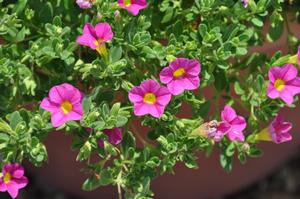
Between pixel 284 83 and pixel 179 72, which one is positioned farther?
pixel 284 83

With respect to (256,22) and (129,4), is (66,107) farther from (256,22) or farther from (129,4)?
(256,22)

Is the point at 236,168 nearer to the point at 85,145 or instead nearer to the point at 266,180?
the point at 266,180

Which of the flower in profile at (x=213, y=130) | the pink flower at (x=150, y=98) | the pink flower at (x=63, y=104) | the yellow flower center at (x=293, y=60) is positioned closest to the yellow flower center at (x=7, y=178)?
the pink flower at (x=63, y=104)

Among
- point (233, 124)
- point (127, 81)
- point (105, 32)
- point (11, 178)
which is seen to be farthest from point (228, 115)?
point (11, 178)

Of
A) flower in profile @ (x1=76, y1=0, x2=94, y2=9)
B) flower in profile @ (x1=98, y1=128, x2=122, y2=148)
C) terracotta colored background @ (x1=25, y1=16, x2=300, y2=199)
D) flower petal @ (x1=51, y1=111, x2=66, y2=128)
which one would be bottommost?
terracotta colored background @ (x1=25, y1=16, x2=300, y2=199)

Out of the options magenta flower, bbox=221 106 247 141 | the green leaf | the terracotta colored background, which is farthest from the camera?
the terracotta colored background

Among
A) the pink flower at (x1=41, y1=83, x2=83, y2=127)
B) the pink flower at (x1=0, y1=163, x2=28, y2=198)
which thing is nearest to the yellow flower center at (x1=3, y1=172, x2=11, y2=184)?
the pink flower at (x1=0, y1=163, x2=28, y2=198)

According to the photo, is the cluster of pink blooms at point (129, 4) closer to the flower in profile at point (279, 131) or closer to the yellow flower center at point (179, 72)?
the yellow flower center at point (179, 72)

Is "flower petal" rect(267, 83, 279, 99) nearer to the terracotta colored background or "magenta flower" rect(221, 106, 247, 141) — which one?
"magenta flower" rect(221, 106, 247, 141)

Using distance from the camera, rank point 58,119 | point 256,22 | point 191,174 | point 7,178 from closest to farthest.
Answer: point 58,119 < point 7,178 < point 256,22 < point 191,174
